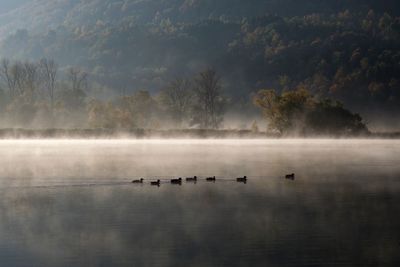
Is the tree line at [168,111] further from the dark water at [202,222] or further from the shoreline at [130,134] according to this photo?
the dark water at [202,222]

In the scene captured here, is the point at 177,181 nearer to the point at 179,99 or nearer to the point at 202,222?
the point at 202,222

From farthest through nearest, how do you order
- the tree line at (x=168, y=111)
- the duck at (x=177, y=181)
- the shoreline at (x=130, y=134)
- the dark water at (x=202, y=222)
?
the shoreline at (x=130, y=134) → the tree line at (x=168, y=111) → the duck at (x=177, y=181) → the dark water at (x=202, y=222)

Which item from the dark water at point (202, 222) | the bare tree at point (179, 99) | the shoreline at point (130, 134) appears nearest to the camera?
the dark water at point (202, 222)

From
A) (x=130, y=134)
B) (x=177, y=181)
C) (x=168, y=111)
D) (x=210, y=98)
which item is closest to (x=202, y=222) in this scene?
(x=177, y=181)

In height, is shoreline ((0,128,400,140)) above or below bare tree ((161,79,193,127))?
below

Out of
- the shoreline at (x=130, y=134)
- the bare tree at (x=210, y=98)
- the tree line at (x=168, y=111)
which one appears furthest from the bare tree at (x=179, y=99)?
the shoreline at (x=130, y=134)

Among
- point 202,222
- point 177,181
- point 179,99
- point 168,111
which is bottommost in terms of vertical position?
point 202,222

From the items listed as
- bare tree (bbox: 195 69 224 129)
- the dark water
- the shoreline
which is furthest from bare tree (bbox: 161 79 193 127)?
the dark water

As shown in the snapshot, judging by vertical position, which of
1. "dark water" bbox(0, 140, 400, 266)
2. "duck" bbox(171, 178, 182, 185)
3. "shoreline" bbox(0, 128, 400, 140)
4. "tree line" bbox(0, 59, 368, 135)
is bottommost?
"dark water" bbox(0, 140, 400, 266)

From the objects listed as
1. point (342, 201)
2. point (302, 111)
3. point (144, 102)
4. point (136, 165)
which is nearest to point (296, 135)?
point (302, 111)

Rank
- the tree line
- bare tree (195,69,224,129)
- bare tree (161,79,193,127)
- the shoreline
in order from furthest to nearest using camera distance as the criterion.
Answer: bare tree (161,79,193,127)
bare tree (195,69,224,129)
the shoreline
the tree line

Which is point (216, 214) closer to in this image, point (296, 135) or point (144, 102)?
point (296, 135)

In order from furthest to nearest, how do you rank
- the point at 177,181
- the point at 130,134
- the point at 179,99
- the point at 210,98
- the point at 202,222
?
the point at 179,99
the point at 210,98
the point at 130,134
the point at 177,181
the point at 202,222

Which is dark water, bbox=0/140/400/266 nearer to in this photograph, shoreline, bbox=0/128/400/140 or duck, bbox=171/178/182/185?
duck, bbox=171/178/182/185
